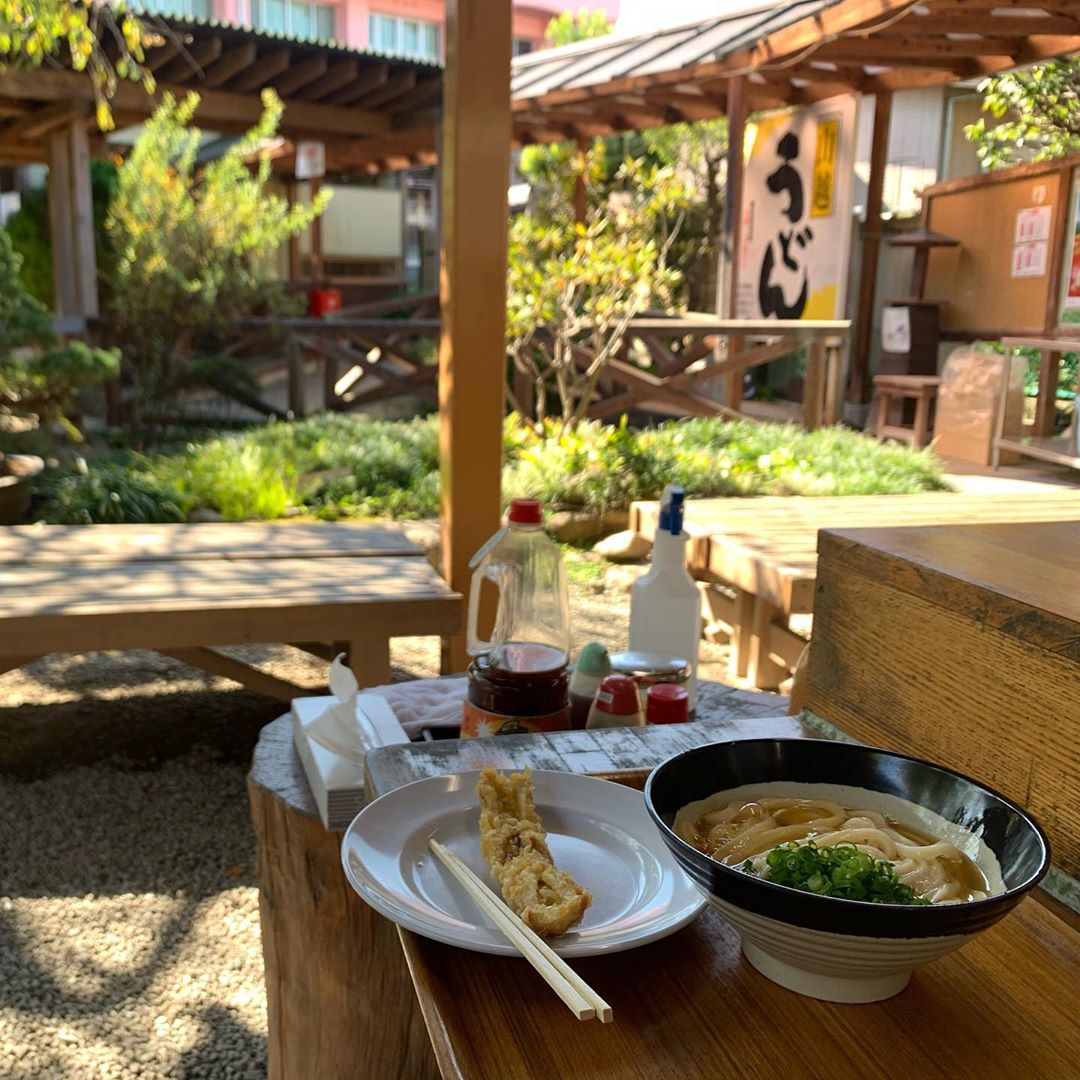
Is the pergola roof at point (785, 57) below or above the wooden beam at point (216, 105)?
above

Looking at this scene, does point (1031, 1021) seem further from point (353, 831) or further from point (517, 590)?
point (517, 590)

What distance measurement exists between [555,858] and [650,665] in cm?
69

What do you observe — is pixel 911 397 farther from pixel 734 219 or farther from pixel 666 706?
pixel 666 706

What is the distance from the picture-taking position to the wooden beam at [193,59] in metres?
8.90

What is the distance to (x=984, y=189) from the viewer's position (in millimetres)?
9219

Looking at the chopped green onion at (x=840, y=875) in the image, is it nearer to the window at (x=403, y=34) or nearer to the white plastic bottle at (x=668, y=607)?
the white plastic bottle at (x=668, y=607)

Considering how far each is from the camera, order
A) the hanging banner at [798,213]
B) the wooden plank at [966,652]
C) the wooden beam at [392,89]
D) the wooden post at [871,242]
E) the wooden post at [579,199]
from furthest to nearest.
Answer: the wooden post at [579,199] < the wooden beam at [392,89] < the wooden post at [871,242] < the hanging banner at [798,213] < the wooden plank at [966,652]

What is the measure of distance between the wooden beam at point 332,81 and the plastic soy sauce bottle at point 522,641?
28.2 feet

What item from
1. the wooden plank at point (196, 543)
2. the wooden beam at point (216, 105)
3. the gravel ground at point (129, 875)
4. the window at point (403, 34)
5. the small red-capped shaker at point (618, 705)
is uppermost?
the window at point (403, 34)

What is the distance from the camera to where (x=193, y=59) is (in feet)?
29.2

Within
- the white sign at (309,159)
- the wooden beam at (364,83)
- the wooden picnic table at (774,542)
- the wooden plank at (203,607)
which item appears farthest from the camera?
the white sign at (309,159)

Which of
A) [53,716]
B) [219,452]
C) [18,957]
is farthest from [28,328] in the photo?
[18,957]

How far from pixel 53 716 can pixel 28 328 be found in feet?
11.0

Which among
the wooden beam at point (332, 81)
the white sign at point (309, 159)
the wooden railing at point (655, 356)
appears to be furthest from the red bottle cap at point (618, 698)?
the white sign at point (309, 159)
